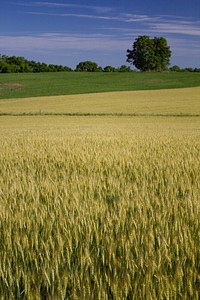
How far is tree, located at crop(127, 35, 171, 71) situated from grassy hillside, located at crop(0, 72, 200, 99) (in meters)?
36.9

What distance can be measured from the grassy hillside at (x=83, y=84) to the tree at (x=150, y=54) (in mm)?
36860

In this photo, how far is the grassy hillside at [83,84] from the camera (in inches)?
1933

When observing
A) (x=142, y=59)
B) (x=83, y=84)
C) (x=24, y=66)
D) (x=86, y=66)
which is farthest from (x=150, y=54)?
(x=83, y=84)

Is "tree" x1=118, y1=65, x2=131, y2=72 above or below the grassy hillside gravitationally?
above

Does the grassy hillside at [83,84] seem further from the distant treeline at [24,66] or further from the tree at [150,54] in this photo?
the tree at [150,54]

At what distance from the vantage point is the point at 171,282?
1790 millimetres

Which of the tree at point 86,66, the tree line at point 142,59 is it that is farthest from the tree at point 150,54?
the tree at point 86,66

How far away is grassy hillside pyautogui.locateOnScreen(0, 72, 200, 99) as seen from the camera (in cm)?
4909

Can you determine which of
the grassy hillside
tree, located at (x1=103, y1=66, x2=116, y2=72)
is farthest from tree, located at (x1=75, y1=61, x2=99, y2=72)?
the grassy hillside

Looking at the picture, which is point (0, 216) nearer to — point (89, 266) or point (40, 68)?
point (89, 266)

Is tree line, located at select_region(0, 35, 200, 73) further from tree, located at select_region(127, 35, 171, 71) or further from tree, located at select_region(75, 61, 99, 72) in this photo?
tree, located at select_region(75, 61, 99, 72)

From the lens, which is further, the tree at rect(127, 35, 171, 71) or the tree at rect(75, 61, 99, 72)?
the tree at rect(75, 61, 99, 72)

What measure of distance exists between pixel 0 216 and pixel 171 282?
1276 mm

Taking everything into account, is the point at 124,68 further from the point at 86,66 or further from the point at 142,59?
the point at 86,66
